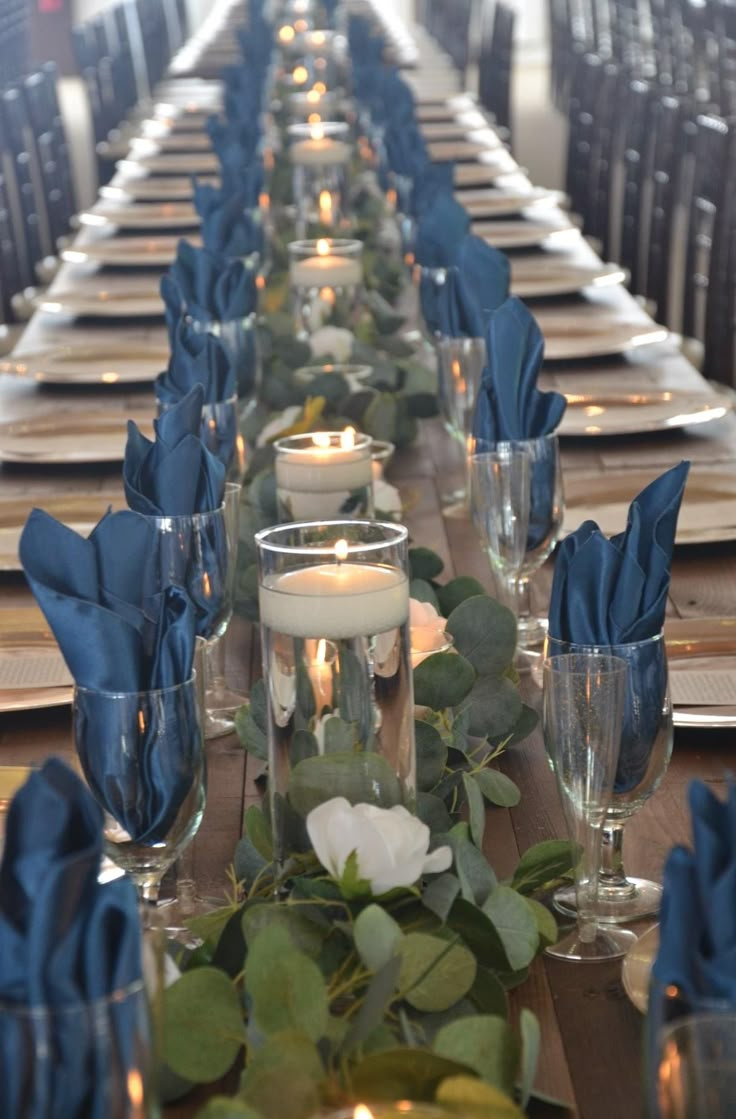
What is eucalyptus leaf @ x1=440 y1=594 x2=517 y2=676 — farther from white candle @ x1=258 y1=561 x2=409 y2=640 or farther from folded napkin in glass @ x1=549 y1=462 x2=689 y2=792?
white candle @ x1=258 y1=561 x2=409 y2=640

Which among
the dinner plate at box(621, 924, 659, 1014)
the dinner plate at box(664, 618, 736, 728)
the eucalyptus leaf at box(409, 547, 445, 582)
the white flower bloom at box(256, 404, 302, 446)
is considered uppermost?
the dinner plate at box(621, 924, 659, 1014)

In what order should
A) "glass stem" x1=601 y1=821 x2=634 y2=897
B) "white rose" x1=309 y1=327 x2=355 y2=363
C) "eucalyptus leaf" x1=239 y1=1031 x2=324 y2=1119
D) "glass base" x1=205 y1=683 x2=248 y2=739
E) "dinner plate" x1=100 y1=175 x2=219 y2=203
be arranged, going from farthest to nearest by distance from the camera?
"dinner plate" x1=100 y1=175 x2=219 y2=203
"white rose" x1=309 y1=327 x2=355 y2=363
"glass base" x1=205 y1=683 x2=248 y2=739
"glass stem" x1=601 y1=821 x2=634 y2=897
"eucalyptus leaf" x1=239 y1=1031 x2=324 y2=1119

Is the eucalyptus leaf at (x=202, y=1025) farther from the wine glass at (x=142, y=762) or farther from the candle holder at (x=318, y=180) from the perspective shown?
the candle holder at (x=318, y=180)

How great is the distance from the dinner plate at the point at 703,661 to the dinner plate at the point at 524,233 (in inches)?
83.2

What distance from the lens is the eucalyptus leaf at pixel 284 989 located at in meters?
0.78

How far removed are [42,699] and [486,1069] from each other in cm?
Result: 66

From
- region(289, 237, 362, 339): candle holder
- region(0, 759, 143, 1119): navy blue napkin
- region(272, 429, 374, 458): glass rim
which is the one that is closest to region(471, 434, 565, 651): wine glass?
region(272, 429, 374, 458): glass rim

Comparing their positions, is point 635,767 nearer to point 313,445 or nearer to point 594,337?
point 313,445

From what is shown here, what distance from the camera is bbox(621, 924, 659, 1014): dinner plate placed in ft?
2.95

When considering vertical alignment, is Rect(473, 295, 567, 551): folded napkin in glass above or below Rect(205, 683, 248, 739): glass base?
above

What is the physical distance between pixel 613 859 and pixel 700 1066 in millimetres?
440

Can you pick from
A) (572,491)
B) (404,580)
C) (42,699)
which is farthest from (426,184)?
(404,580)

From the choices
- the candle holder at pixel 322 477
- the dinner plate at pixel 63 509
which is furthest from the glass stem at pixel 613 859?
the dinner plate at pixel 63 509

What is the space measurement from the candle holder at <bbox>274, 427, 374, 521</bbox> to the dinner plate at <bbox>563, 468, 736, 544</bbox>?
0.29 meters
